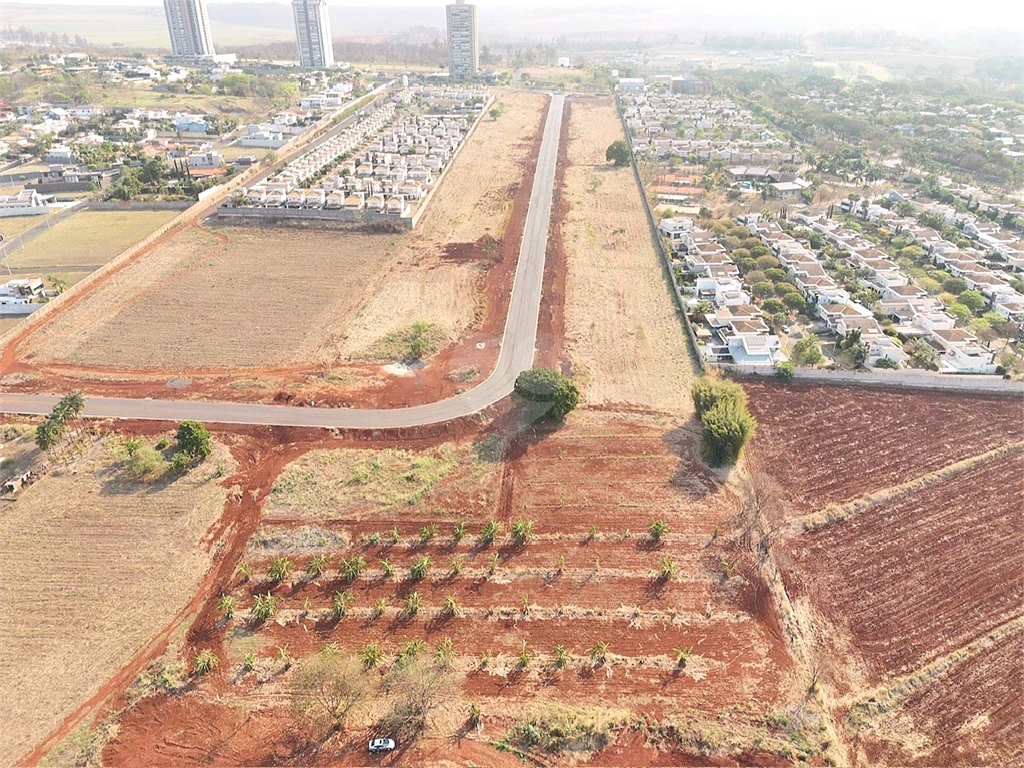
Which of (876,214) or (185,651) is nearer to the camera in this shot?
(185,651)

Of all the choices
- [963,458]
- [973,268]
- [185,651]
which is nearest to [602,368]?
[963,458]

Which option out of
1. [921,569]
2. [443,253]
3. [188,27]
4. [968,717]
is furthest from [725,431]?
[188,27]

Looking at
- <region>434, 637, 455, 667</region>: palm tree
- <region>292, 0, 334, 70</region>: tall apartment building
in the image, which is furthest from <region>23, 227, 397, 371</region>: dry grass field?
<region>292, 0, 334, 70</region>: tall apartment building

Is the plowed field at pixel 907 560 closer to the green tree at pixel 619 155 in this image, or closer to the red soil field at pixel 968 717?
the red soil field at pixel 968 717

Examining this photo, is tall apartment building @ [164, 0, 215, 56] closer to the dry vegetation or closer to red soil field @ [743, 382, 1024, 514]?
the dry vegetation

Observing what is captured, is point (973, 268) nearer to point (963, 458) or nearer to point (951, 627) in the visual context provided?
point (963, 458)

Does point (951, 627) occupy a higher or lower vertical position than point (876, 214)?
lower

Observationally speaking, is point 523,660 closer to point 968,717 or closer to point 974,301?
point 968,717
